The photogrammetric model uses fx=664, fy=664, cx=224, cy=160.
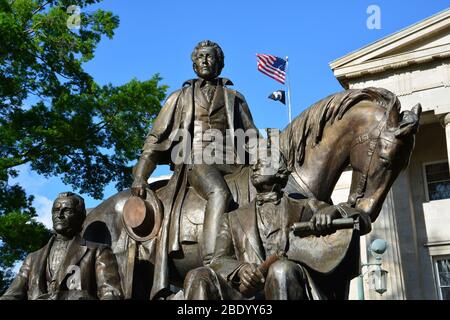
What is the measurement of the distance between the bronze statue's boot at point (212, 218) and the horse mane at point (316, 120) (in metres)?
0.74

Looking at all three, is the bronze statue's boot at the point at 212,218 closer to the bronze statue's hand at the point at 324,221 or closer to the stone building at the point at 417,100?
the bronze statue's hand at the point at 324,221

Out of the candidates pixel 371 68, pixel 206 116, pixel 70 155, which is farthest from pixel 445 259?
pixel 206 116

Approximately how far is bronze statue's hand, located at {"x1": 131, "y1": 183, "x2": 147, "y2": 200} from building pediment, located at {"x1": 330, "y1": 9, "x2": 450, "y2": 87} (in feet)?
86.0

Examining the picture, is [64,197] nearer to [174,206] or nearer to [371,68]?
[174,206]

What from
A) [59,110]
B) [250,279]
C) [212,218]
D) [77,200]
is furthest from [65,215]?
[59,110]

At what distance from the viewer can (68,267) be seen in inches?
236

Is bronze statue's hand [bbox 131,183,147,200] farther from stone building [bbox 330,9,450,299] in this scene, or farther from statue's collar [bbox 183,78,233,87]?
stone building [bbox 330,9,450,299]

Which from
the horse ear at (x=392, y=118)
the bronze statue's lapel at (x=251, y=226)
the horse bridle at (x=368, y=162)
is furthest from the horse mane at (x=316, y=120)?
the bronze statue's lapel at (x=251, y=226)

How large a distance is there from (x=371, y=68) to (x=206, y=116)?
25836 millimetres

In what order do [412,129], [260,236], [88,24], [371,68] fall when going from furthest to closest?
[371,68] → [88,24] → [412,129] → [260,236]

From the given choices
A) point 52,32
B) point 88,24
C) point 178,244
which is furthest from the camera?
point 88,24

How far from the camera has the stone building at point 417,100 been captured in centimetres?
3075

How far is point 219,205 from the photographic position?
6184 mm

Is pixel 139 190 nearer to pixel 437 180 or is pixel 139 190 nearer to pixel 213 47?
pixel 213 47
